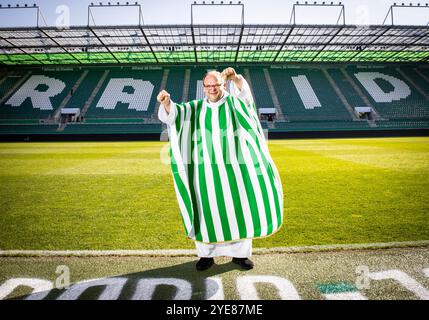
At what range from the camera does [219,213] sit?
9.30ft

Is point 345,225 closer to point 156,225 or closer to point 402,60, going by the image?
point 156,225

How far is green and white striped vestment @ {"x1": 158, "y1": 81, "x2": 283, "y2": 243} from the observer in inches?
111

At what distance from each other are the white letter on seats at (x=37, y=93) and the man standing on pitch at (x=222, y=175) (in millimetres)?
33361

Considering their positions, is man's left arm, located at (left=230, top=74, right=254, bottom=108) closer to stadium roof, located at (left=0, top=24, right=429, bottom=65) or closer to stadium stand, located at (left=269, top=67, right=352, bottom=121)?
stadium roof, located at (left=0, top=24, right=429, bottom=65)

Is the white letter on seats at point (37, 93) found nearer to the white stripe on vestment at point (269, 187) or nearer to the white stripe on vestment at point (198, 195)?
the white stripe on vestment at point (198, 195)

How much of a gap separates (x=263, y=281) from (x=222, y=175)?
104cm

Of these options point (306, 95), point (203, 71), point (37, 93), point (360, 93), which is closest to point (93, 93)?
point (37, 93)

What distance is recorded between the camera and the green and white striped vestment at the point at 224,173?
2828mm

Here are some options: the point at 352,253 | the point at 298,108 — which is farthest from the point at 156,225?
the point at 298,108

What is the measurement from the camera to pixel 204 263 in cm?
280

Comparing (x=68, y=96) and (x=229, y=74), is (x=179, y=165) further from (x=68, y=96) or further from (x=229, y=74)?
(x=68, y=96)

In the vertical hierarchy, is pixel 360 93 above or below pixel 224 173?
above

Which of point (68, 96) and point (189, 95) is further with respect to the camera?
point (189, 95)

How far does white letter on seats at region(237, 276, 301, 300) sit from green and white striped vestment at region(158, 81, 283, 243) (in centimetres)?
40
